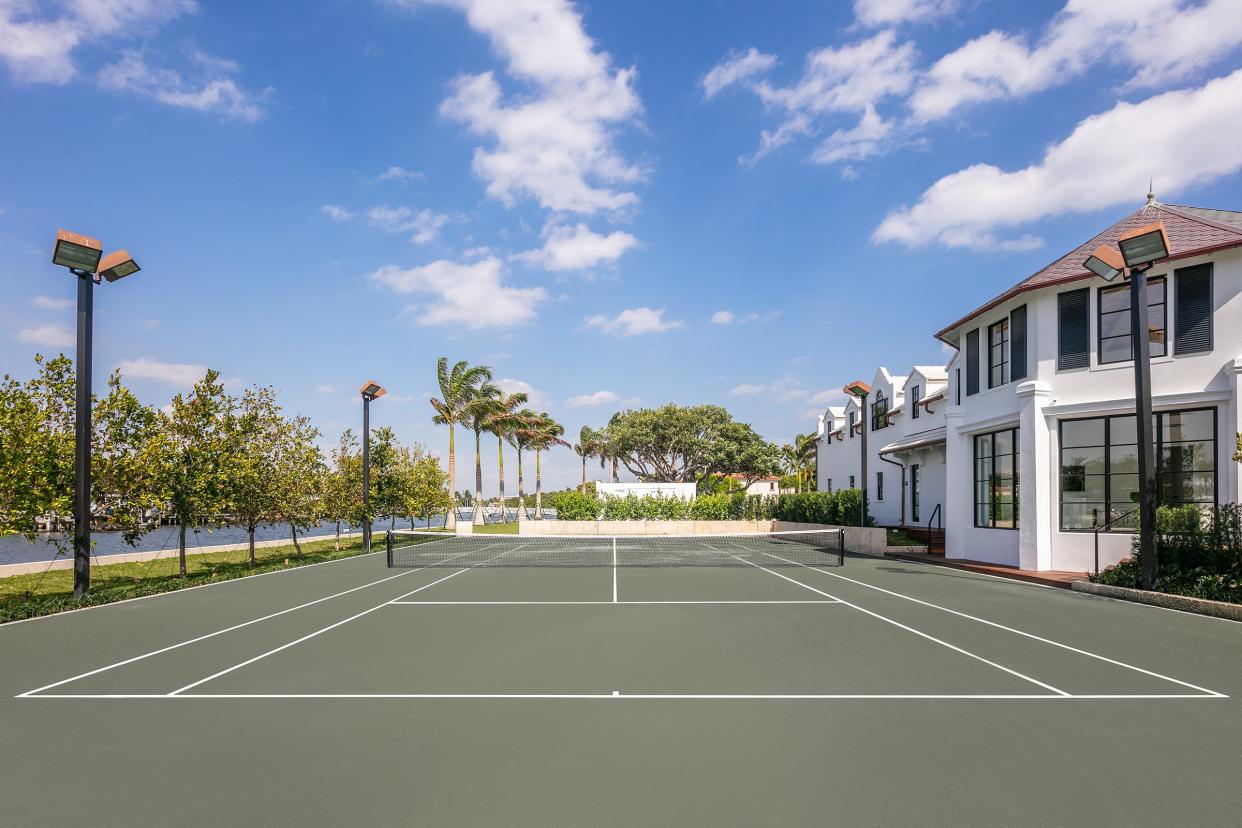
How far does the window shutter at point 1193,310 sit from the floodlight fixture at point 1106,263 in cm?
259

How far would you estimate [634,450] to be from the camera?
7144 cm

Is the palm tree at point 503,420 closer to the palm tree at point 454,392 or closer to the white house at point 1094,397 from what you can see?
the palm tree at point 454,392

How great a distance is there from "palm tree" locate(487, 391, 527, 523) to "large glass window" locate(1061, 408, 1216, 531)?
36530 millimetres

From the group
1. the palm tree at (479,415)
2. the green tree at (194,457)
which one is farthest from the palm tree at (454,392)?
the green tree at (194,457)

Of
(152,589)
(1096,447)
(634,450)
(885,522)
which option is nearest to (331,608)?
(152,589)

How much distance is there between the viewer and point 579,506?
4666 centimetres

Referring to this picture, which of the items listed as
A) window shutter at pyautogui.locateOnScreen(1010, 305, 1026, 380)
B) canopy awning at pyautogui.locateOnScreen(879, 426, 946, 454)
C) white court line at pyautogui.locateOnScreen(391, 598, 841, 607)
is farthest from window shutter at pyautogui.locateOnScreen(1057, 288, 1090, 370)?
white court line at pyautogui.locateOnScreen(391, 598, 841, 607)

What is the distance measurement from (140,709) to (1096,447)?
2075cm

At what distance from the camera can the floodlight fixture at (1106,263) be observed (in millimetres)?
15148

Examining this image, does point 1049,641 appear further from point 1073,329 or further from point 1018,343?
point 1018,343

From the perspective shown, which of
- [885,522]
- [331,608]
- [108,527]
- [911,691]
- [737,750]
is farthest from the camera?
[885,522]

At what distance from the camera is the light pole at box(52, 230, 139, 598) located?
1375 centimetres

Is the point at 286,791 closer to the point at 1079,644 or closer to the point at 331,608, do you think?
the point at 331,608

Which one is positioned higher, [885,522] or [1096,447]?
[1096,447]
